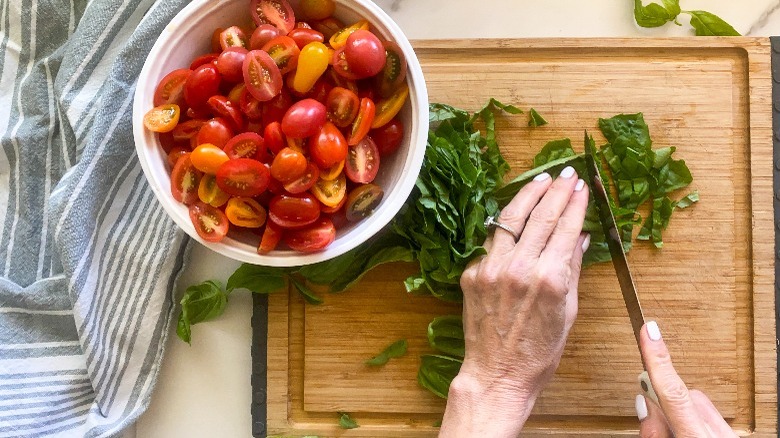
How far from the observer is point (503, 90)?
1251 mm

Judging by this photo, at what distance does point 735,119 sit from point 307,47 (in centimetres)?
80

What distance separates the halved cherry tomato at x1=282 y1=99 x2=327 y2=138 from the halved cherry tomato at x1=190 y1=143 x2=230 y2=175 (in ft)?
0.32

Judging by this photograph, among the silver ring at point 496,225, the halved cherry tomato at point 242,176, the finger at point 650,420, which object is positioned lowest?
the finger at point 650,420

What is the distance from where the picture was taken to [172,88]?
1046 millimetres

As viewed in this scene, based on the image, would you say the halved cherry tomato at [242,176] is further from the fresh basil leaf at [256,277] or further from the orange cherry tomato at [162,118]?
the fresh basil leaf at [256,277]

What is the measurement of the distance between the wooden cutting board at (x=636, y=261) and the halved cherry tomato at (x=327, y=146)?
31 cm

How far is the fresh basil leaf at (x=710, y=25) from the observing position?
4.18 feet

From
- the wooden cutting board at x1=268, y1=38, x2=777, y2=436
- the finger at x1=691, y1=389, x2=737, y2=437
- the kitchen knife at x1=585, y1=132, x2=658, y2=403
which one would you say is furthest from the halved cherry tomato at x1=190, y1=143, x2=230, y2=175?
the finger at x1=691, y1=389, x2=737, y2=437

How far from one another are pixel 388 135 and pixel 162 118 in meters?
0.34

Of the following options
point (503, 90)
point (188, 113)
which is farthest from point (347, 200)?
point (503, 90)

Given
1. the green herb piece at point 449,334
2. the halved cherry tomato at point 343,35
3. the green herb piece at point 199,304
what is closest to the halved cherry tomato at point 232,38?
the halved cherry tomato at point 343,35

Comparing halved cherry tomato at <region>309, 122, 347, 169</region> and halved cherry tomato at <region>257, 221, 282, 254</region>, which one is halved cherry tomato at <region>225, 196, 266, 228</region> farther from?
halved cherry tomato at <region>309, 122, 347, 169</region>

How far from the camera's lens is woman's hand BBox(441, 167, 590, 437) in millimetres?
1145

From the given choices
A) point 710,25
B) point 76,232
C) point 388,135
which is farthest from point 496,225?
point 76,232
